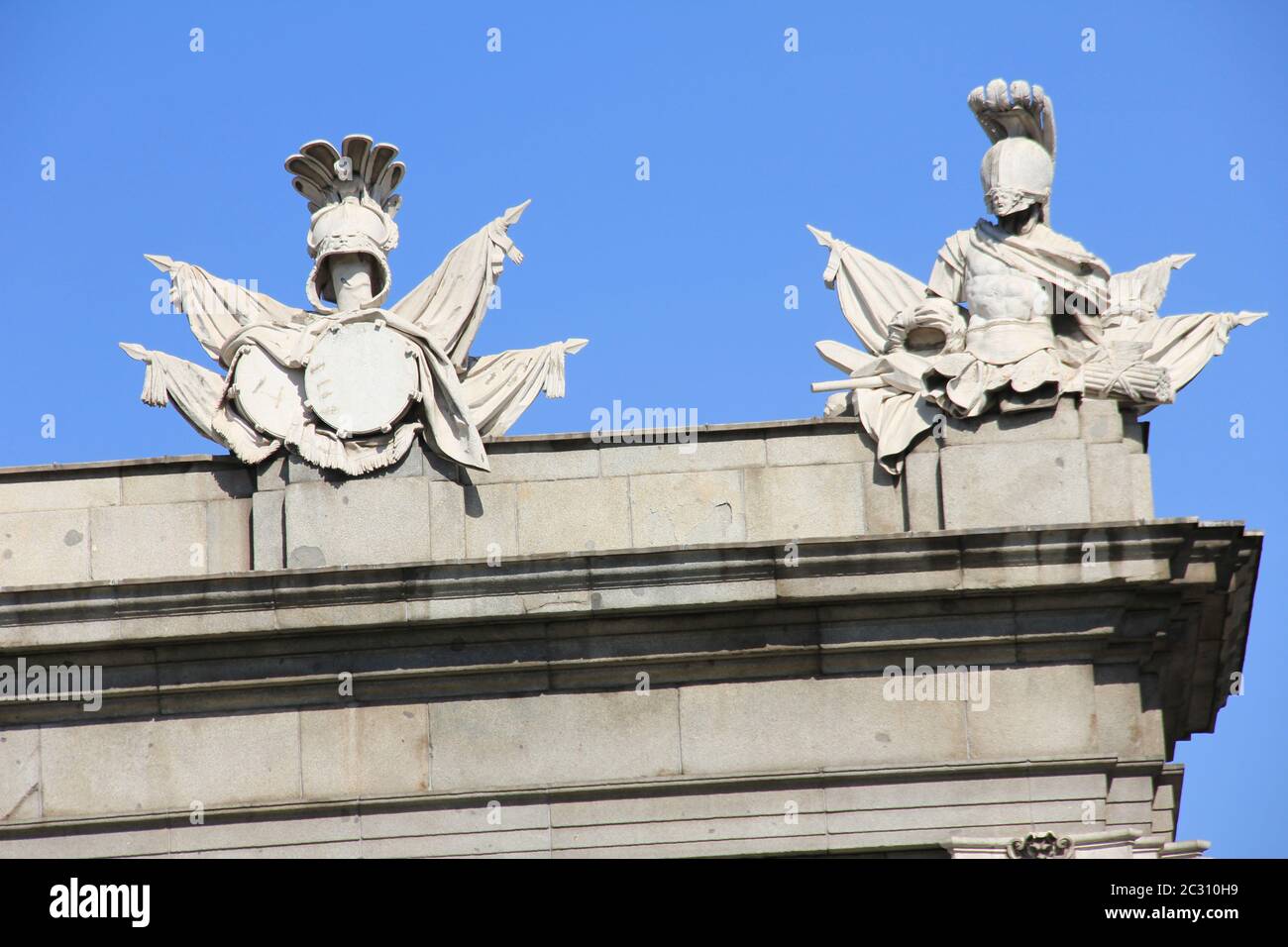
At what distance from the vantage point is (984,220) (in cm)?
2364

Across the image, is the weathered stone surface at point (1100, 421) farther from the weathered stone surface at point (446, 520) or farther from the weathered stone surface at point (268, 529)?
the weathered stone surface at point (268, 529)

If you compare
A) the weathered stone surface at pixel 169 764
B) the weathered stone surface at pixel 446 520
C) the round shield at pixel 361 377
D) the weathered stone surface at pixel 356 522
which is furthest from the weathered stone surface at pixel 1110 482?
the weathered stone surface at pixel 169 764

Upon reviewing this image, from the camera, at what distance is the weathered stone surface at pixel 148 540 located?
74.3ft

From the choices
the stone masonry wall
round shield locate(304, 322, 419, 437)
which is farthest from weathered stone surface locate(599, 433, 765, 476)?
round shield locate(304, 322, 419, 437)

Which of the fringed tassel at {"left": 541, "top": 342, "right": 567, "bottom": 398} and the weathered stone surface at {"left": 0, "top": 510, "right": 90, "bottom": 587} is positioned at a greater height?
the fringed tassel at {"left": 541, "top": 342, "right": 567, "bottom": 398}

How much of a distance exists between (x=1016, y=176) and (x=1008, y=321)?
1.43 m

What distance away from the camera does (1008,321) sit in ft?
74.7

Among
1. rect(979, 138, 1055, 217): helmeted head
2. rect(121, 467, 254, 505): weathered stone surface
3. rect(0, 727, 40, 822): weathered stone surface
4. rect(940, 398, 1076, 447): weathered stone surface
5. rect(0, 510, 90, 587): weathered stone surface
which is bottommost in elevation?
rect(0, 727, 40, 822): weathered stone surface

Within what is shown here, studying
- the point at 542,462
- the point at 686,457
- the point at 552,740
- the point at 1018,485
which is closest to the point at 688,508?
the point at 686,457

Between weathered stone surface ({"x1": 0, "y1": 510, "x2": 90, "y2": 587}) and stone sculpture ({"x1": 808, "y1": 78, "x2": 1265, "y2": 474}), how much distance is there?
643 cm

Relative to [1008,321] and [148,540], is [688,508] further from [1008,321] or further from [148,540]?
[148,540]

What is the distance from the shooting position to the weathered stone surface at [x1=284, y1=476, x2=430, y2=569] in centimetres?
2214

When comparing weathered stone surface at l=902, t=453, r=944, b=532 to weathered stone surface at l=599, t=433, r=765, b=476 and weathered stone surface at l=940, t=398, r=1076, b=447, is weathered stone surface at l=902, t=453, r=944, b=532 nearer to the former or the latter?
weathered stone surface at l=940, t=398, r=1076, b=447
